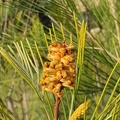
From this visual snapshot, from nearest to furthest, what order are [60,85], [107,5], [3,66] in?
1. [60,85]
2. [107,5]
3. [3,66]

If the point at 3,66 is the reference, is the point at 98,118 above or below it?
above

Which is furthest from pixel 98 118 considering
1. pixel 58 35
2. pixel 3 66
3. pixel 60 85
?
pixel 3 66

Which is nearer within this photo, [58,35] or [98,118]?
[98,118]

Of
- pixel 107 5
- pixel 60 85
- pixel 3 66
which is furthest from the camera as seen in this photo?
pixel 3 66

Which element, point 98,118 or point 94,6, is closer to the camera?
point 98,118

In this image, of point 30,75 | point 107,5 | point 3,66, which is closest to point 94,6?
point 107,5

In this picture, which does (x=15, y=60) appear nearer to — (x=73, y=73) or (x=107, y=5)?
(x=73, y=73)

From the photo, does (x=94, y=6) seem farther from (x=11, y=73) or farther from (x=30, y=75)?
(x=11, y=73)

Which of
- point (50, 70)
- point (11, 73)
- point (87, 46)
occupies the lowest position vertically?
point (11, 73)

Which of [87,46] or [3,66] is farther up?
[87,46]
